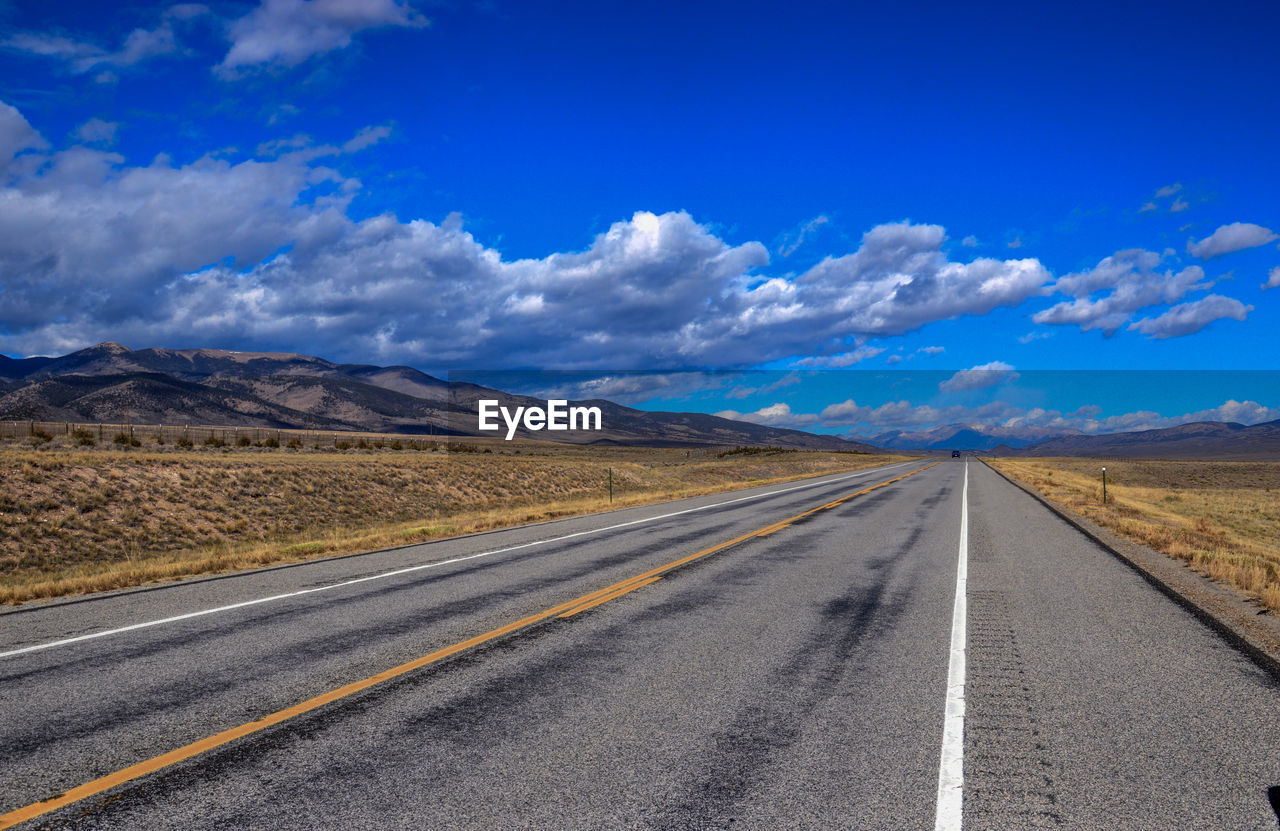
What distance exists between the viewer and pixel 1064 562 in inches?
511

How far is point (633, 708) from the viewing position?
5.45 m

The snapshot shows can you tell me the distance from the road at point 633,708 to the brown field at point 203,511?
18.6 feet

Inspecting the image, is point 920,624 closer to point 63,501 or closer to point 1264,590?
point 1264,590

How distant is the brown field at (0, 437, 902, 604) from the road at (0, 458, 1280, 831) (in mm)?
5681

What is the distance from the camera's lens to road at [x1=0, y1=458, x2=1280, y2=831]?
401 cm

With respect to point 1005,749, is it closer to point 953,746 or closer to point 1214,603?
point 953,746

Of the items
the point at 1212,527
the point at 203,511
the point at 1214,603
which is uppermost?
the point at 1214,603

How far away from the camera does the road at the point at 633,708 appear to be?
401cm

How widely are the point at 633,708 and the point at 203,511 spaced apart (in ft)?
88.0

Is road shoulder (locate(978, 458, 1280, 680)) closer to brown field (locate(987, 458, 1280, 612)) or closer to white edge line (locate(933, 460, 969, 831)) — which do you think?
brown field (locate(987, 458, 1280, 612))

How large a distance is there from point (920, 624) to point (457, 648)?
4.95m

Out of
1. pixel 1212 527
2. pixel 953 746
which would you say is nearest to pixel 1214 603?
pixel 953 746

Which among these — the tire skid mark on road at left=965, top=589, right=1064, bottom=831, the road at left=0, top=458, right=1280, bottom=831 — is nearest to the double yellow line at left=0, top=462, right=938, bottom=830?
the road at left=0, top=458, right=1280, bottom=831

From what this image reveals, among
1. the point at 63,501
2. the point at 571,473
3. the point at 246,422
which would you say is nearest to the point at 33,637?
the point at 63,501
